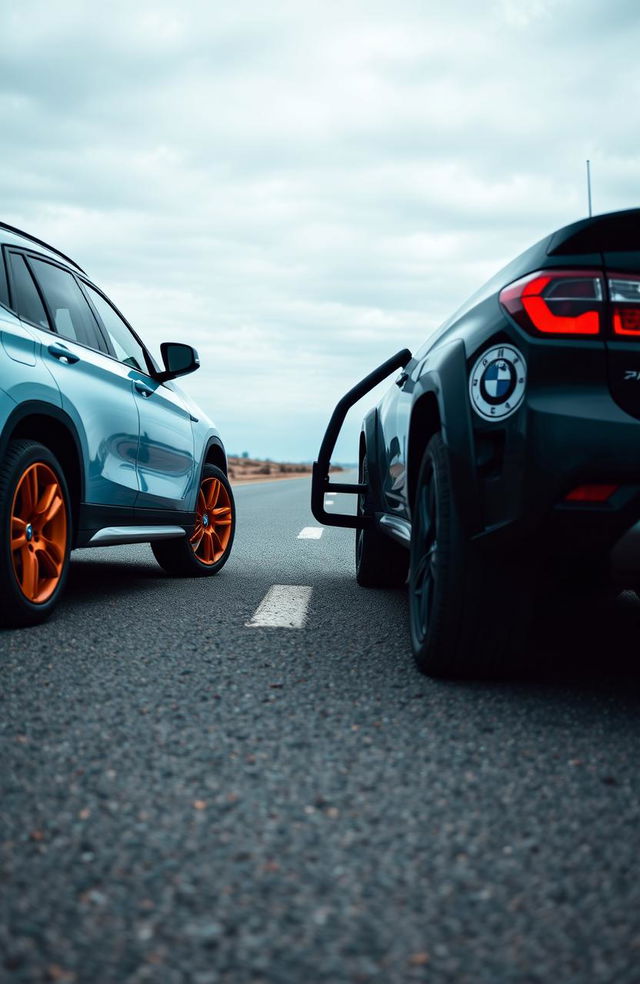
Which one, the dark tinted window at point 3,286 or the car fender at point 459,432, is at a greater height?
the dark tinted window at point 3,286

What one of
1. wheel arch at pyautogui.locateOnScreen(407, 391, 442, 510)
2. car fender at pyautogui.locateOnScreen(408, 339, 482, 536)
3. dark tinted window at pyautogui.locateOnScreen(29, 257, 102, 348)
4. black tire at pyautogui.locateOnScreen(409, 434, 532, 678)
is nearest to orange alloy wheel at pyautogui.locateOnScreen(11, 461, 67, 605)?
dark tinted window at pyautogui.locateOnScreen(29, 257, 102, 348)

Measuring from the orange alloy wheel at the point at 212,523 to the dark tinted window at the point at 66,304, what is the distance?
160 cm

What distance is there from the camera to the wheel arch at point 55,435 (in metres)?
3.80

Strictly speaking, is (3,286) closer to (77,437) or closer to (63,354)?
(63,354)

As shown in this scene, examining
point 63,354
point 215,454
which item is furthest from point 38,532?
point 215,454

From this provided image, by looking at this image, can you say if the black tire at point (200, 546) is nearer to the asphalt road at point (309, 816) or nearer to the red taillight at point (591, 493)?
the asphalt road at point (309, 816)

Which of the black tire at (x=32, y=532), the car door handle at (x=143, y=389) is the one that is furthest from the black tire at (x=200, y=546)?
the black tire at (x=32, y=532)

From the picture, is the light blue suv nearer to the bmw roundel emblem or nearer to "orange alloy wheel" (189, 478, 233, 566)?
"orange alloy wheel" (189, 478, 233, 566)

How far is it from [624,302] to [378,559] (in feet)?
10.5

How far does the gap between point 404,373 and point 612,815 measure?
2.89 m

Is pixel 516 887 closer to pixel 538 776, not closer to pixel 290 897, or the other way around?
pixel 290 897

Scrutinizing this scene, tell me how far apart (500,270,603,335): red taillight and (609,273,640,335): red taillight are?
0.13 ft

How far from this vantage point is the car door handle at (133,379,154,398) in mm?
5301

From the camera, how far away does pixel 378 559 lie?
5.65 metres
